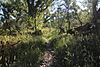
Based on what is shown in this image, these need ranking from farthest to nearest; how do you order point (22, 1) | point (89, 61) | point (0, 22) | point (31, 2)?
point (0, 22) → point (22, 1) → point (31, 2) → point (89, 61)

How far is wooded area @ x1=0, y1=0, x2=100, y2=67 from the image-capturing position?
8.24 m

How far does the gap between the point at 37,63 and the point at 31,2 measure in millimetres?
25222

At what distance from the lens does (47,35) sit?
25359 millimetres

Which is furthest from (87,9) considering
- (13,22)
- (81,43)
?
(81,43)

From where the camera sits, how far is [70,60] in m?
7.79

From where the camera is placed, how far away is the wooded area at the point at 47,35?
8242 mm

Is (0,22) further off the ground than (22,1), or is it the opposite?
(22,1)

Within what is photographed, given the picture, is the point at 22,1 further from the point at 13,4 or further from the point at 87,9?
the point at 87,9

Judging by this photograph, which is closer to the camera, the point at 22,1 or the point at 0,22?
the point at 22,1

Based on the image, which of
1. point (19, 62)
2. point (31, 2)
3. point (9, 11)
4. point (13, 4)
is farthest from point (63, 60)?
point (9, 11)

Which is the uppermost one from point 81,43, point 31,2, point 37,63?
point 31,2

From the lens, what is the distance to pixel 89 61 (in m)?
7.56

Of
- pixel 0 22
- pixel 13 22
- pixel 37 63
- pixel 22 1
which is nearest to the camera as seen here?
pixel 37 63

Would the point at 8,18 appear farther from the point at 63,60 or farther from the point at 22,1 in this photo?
the point at 63,60
